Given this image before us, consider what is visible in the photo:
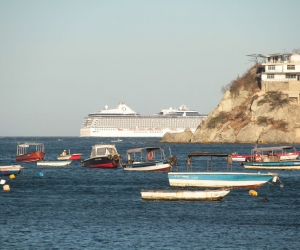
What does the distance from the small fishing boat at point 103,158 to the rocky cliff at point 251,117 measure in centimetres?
6666

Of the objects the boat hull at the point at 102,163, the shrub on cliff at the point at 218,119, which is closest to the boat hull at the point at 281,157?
the boat hull at the point at 102,163

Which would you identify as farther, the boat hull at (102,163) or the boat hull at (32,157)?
the boat hull at (32,157)

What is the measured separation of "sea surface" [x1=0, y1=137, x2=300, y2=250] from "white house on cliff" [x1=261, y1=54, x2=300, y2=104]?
9685 cm

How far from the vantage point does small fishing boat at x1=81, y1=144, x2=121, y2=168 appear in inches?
3076

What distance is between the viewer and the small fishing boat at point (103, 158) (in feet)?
Answer: 256

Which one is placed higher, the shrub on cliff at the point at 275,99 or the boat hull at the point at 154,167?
the shrub on cliff at the point at 275,99

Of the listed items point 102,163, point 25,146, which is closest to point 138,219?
point 102,163

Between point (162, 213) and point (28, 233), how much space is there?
29.1ft

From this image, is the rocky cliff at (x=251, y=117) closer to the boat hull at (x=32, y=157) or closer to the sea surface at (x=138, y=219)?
the boat hull at (x=32, y=157)

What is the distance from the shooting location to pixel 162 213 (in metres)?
40.6

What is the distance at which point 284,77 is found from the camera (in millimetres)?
155375

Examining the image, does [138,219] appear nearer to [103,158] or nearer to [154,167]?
[154,167]

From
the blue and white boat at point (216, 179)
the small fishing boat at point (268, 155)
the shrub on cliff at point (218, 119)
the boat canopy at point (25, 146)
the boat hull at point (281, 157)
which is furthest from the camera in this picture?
the shrub on cliff at point (218, 119)

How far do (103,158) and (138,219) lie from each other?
131ft
